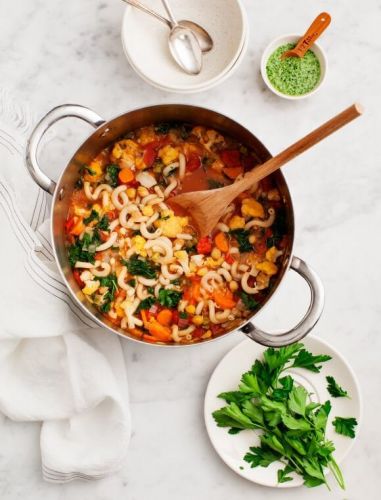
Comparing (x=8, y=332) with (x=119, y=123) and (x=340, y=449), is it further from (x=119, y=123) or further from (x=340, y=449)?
(x=340, y=449)

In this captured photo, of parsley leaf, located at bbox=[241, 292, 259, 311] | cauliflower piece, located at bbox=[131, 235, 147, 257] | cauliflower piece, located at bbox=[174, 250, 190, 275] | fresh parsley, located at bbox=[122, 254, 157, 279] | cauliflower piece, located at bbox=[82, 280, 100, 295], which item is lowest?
cauliflower piece, located at bbox=[82, 280, 100, 295]

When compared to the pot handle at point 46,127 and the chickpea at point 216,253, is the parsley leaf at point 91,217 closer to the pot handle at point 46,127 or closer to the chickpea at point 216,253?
the pot handle at point 46,127

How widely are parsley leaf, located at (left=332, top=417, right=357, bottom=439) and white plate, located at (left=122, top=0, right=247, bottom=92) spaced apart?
6.41 ft

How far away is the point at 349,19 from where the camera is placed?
350 centimetres

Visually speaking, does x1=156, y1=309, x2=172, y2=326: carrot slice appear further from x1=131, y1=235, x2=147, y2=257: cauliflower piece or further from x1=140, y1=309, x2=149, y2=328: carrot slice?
x1=131, y1=235, x2=147, y2=257: cauliflower piece

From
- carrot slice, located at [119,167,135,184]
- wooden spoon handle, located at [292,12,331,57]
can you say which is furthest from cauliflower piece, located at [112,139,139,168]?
wooden spoon handle, located at [292,12,331,57]

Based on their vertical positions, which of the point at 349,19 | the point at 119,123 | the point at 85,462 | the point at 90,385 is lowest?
the point at 85,462

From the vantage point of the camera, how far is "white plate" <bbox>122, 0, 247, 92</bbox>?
130 inches

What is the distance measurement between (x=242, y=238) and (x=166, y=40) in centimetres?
116

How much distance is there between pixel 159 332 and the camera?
10.5 feet

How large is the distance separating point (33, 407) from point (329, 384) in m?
1.60

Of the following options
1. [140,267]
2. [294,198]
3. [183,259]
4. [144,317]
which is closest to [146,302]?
[144,317]

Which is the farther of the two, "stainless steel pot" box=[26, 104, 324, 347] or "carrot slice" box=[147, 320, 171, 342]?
"carrot slice" box=[147, 320, 171, 342]

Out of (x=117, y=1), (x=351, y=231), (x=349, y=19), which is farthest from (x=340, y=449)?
(x=117, y=1)
